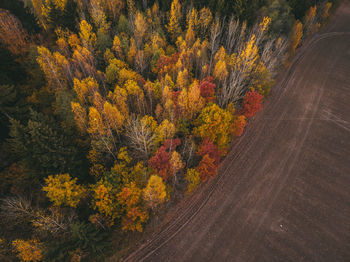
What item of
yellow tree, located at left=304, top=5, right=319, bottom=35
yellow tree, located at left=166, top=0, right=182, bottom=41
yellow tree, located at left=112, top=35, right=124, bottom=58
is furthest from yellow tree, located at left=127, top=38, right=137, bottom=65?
yellow tree, located at left=304, top=5, right=319, bottom=35

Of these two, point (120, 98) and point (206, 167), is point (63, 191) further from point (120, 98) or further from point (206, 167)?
point (206, 167)

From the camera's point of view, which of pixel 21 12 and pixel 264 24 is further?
pixel 21 12

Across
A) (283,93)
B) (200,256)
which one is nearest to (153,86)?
(200,256)

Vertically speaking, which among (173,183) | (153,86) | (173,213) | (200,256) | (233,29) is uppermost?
(233,29)

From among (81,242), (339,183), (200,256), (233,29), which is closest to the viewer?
(81,242)

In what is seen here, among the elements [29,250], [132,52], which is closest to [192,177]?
[29,250]

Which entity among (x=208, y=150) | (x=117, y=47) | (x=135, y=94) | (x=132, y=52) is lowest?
(x=208, y=150)

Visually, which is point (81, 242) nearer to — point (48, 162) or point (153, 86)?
point (48, 162)
